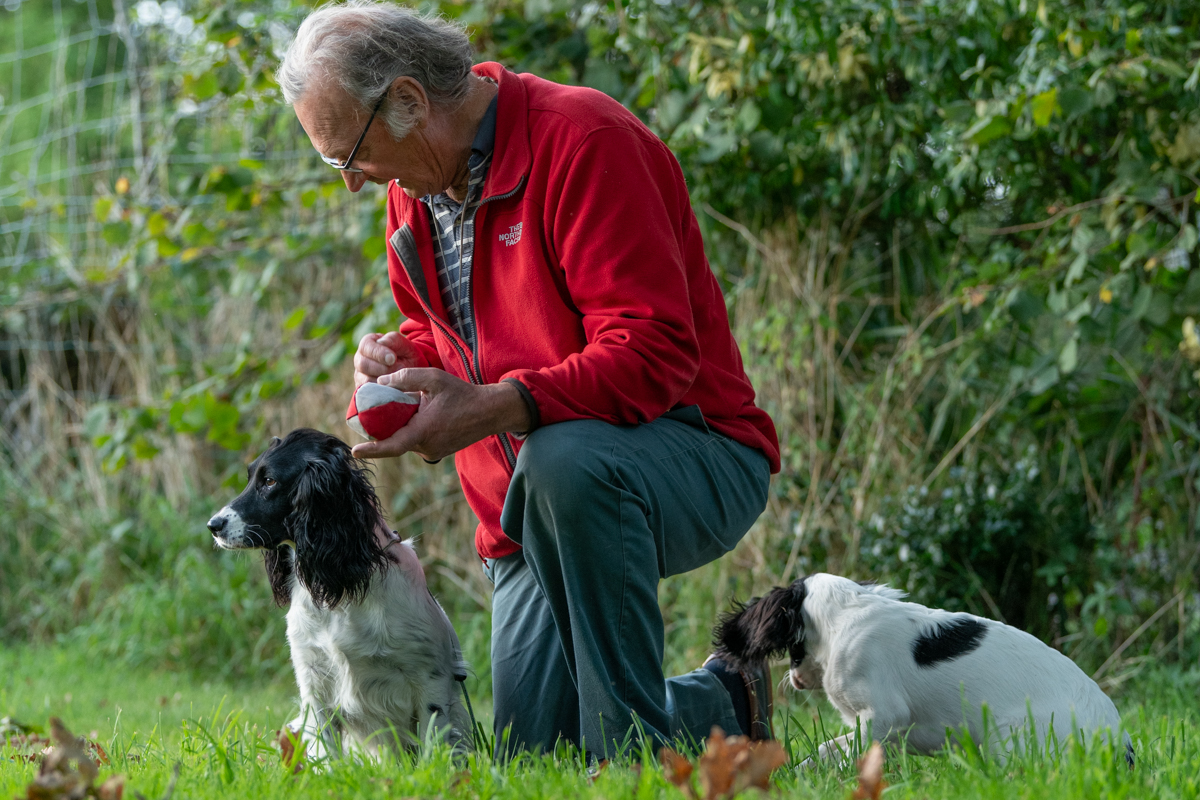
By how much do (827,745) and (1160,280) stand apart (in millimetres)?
2154

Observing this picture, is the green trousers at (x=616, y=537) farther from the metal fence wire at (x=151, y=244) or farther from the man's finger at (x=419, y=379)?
the metal fence wire at (x=151, y=244)

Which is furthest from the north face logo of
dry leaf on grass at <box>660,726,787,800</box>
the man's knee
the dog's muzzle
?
dry leaf on grass at <box>660,726,787,800</box>

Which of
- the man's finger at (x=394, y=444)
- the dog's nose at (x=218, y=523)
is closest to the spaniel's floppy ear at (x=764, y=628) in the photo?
the man's finger at (x=394, y=444)

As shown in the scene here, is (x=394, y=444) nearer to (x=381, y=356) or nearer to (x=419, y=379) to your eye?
(x=419, y=379)

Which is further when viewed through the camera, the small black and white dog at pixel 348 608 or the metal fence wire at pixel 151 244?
the metal fence wire at pixel 151 244

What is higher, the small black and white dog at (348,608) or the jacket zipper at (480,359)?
the jacket zipper at (480,359)

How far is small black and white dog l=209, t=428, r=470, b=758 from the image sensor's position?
264 cm

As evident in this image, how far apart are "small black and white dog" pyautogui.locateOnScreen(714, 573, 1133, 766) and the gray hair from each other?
150cm

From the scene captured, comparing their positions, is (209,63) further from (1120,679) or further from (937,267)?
(1120,679)

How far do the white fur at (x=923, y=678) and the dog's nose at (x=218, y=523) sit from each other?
1483mm

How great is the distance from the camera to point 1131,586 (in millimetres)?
4254

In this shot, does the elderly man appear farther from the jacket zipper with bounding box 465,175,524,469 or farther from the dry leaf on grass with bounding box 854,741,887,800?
the dry leaf on grass with bounding box 854,741,887,800

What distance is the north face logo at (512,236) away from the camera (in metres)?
2.45

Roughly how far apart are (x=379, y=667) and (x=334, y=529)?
0.35m
